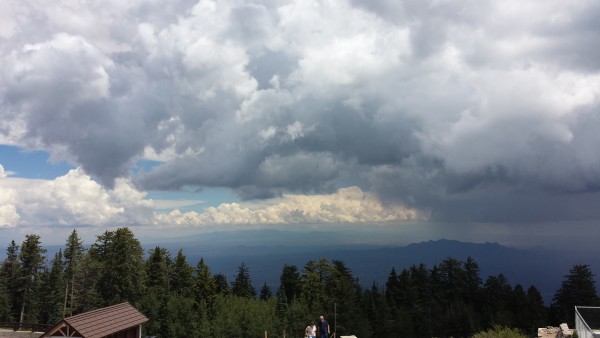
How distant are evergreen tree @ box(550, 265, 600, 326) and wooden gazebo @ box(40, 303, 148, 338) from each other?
76502 mm

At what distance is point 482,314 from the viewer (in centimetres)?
8838

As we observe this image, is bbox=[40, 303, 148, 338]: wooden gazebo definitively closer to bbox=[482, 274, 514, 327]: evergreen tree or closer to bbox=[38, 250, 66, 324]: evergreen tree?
bbox=[38, 250, 66, 324]: evergreen tree

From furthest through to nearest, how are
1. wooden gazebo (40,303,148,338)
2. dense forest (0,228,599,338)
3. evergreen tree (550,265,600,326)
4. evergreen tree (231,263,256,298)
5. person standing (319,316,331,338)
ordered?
evergreen tree (231,263,256,298)
evergreen tree (550,265,600,326)
dense forest (0,228,599,338)
person standing (319,316,331,338)
wooden gazebo (40,303,148,338)

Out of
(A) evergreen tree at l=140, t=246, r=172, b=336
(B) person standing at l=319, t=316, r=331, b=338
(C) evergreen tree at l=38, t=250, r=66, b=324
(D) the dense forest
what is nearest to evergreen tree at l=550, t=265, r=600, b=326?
(D) the dense forest

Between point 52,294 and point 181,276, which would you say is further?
point 181,276

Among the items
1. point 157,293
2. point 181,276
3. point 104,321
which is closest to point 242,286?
point 181,276

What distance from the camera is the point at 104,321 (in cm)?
2995

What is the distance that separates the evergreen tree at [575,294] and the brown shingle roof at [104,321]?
7666 cm

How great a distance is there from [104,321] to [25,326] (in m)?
35.0

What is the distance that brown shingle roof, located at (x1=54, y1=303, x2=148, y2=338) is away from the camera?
2748cm

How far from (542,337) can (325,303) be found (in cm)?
3787

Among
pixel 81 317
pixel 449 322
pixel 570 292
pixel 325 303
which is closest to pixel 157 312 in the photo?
pixel 325 303

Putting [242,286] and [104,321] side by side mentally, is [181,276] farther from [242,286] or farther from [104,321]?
[104,321]

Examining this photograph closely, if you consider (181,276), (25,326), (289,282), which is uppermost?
(181,276)
